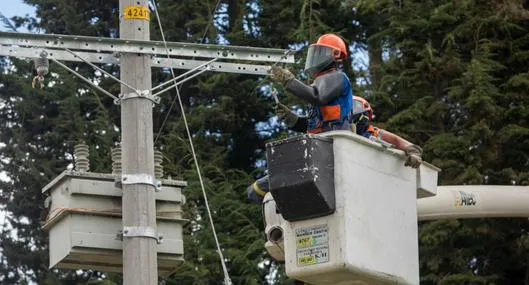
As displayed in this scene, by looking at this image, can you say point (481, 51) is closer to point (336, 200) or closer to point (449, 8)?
point (449, 8)

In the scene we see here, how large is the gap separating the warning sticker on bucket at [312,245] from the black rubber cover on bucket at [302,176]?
10 centimetres

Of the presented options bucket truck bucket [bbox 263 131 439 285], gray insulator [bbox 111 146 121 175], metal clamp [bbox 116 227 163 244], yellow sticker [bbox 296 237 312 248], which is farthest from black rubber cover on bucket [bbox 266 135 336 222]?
gray insulator [bbox 111 146 121 175]

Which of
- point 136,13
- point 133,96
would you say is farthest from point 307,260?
point 136,13

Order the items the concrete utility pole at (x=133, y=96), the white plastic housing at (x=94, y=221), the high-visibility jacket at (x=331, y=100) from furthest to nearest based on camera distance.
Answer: the white plastic housing at (x=94, y=221)
the concrete utility pole at (x=133, y=96)
the high-visibility jacket at (x=331, y=100)

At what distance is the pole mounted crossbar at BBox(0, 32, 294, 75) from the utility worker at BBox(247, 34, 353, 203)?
0.99m

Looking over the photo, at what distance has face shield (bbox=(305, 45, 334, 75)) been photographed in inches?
507

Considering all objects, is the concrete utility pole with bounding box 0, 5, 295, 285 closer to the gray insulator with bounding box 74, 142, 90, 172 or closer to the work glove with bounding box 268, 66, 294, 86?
the gray insulator with bounding box 74, 142, 90, 172

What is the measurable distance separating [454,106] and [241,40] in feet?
15.2

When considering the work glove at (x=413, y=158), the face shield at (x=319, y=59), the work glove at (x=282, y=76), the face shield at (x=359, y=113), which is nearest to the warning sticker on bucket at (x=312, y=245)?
the work glove at (x=413, y=158)

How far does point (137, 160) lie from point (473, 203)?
313 centimetres

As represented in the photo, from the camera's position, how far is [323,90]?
41.1ft

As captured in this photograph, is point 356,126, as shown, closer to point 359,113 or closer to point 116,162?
point 359,113

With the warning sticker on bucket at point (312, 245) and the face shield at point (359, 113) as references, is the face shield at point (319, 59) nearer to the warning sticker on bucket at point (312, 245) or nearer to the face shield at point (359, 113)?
the face shield at point (359, 113)

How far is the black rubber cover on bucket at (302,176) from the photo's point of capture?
38.0 ft
